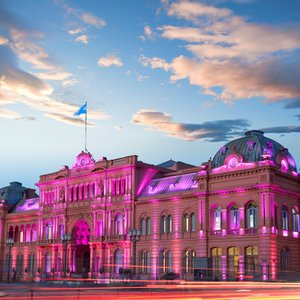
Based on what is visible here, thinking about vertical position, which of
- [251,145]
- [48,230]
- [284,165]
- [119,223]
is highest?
[251,145]

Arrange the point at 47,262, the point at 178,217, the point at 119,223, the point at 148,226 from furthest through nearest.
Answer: the point at 47,262 < the point at 119,223 < the point at 148,226 < the point at 178,217

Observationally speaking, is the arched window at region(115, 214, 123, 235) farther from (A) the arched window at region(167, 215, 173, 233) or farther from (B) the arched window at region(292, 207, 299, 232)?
(B) the arched window at region(292, 207, 299, 232)

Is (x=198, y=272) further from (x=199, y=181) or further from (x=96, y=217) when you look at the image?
(x=96, y=217)

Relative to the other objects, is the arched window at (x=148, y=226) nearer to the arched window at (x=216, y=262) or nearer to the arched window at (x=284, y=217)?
the arched window at (x=216, y=262)

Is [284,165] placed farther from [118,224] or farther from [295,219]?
[118,224]

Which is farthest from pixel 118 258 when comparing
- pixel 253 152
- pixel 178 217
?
pixel 253 152

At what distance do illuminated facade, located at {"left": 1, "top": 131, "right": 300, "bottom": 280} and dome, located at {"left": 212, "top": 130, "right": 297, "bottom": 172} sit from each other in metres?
0.14

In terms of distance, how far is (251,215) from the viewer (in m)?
72.2

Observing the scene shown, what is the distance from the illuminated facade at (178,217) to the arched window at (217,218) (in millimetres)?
122

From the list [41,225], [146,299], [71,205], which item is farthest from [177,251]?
[146,299]

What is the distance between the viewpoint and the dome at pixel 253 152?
73.6 metres

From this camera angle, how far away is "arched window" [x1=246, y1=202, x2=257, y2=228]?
71750 millimetres

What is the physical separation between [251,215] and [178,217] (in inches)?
464

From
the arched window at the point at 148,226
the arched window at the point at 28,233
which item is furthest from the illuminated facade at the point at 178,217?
the arched window at the point at 28,233
